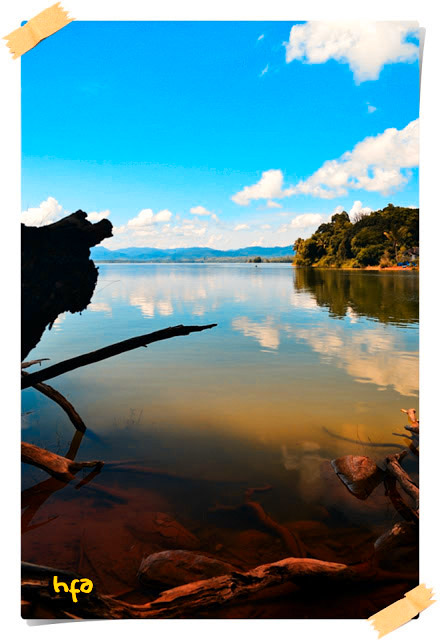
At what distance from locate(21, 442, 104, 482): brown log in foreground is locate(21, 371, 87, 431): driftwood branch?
0.69m

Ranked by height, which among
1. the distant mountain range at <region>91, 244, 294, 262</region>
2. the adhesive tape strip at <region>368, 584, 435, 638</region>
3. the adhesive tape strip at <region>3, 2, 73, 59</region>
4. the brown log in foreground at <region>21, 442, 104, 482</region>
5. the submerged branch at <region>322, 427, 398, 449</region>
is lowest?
the adhesive tape strip at <region>368, 584, 435, 638</region>

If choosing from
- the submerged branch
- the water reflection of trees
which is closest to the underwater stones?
the submerged branch

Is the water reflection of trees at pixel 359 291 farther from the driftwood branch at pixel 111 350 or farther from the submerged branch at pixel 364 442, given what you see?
the driftwood branch at pixel 111 350

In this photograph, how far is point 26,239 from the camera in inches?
102

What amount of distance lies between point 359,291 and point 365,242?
0.75 metres

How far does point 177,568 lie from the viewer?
2.31 meters

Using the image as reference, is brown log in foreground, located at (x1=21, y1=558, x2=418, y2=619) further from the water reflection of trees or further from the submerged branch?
the water reflection of trees

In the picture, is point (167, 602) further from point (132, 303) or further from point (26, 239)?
point (132, 303)

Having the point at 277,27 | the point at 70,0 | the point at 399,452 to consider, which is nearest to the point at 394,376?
the point at 399,452

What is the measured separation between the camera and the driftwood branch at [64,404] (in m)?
3.59

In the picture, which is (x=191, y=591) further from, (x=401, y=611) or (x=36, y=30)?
(x=36, y=30)

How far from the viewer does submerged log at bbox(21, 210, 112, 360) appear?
8.48 feet

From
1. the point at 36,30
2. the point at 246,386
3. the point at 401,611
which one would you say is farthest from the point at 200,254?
the point at 401,611
